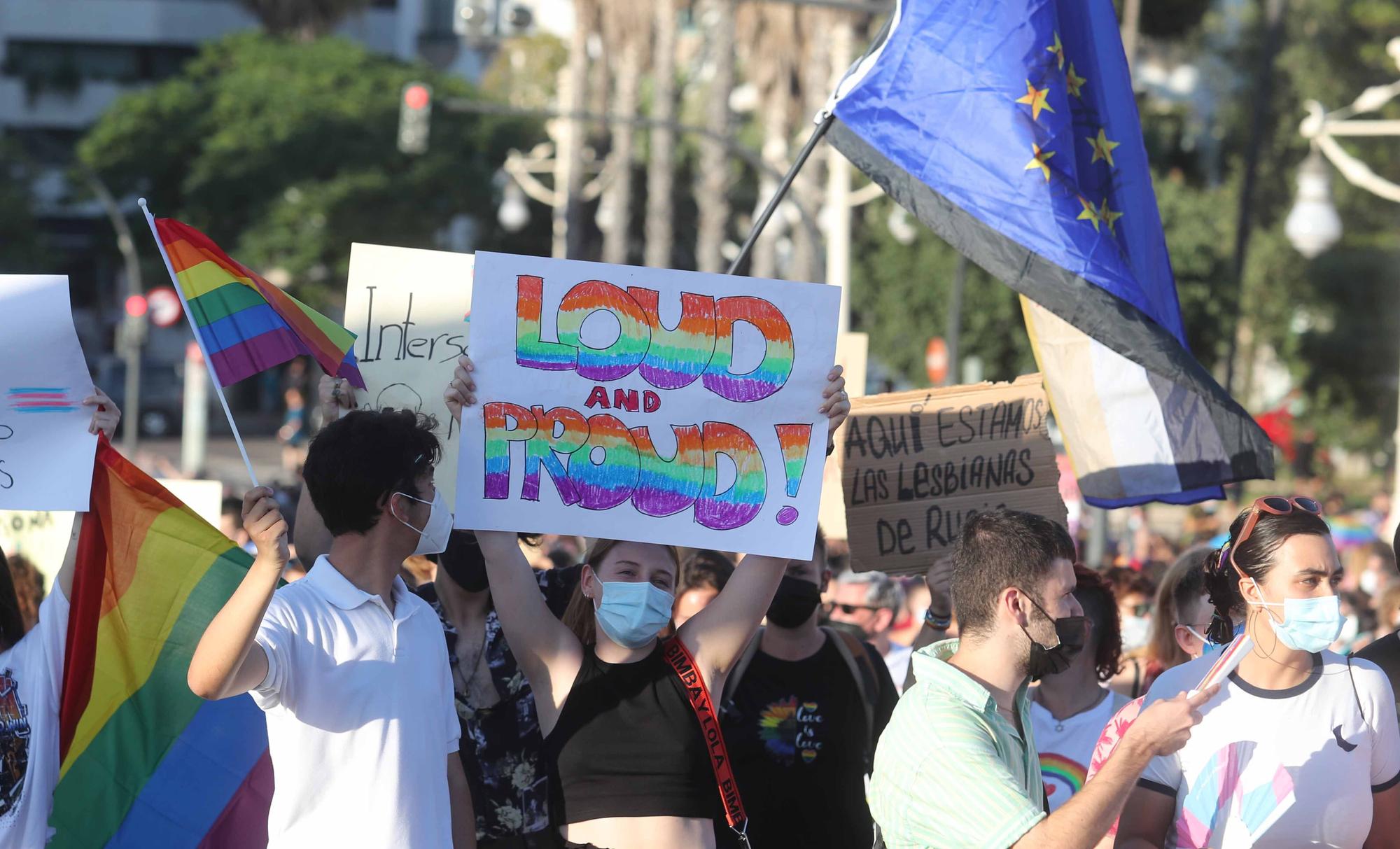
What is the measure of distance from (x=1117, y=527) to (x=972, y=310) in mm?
11360

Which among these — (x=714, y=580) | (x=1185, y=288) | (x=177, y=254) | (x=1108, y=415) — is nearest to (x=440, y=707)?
(x=177, y=254)

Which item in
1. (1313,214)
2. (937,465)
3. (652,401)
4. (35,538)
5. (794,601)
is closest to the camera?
(652,401)

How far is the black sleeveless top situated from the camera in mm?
3672

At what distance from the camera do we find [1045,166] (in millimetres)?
5008

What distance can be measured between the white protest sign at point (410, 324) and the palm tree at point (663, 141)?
20601 millimetres

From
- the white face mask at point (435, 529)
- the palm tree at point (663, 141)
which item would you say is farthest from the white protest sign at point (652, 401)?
the palm tree at point (663, 141)

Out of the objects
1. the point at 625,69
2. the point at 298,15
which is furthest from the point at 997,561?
the point at 298,15

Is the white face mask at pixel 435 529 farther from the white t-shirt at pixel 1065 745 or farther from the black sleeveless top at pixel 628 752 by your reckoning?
the white t-shirt at pixel 1065 745

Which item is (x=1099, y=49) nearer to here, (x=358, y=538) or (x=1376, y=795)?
(x=1376, y=795)

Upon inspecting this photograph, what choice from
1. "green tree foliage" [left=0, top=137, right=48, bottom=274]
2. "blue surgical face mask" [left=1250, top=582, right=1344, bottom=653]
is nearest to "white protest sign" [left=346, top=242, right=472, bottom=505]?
"blue surgical face mask" [left=1250, top=582, right=1344, bottom=653]

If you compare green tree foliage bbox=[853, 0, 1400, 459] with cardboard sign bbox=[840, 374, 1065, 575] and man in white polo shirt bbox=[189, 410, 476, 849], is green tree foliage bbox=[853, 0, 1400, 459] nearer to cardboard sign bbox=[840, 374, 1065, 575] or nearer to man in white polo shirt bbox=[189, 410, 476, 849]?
cardboard sign bbox=[840, 374, 1065, 575]

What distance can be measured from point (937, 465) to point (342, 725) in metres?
2.40

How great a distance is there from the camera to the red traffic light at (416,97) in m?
21.1

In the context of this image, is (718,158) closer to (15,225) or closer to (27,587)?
(27,587)
